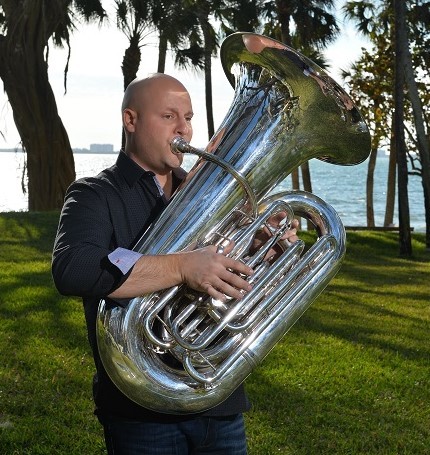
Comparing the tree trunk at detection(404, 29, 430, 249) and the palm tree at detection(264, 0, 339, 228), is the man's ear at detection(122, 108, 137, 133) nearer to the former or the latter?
the tree trunk at detection(404, 29, 430, 249)

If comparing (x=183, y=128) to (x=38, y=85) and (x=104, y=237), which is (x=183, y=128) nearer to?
(x=104, y=237)

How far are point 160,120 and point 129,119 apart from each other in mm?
90

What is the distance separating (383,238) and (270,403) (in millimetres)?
9496

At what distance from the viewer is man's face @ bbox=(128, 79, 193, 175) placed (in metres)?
2.13

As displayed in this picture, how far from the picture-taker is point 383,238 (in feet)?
44.9

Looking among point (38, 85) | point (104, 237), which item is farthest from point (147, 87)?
point (38, 85)

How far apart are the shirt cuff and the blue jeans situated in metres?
0.49

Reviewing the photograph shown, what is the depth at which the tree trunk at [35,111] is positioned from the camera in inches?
598

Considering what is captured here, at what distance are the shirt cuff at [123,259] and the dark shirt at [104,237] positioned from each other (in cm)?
1

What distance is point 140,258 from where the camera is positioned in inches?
77.3

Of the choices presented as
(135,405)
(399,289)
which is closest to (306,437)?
(135,405)

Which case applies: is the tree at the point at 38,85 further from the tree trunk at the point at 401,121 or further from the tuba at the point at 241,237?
the tuba at the point at 241,237

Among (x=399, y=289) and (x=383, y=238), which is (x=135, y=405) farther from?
(x=383, y=238)

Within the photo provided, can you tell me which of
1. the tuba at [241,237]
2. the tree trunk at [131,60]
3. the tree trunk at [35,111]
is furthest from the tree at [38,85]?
the tuba at [241,237]
